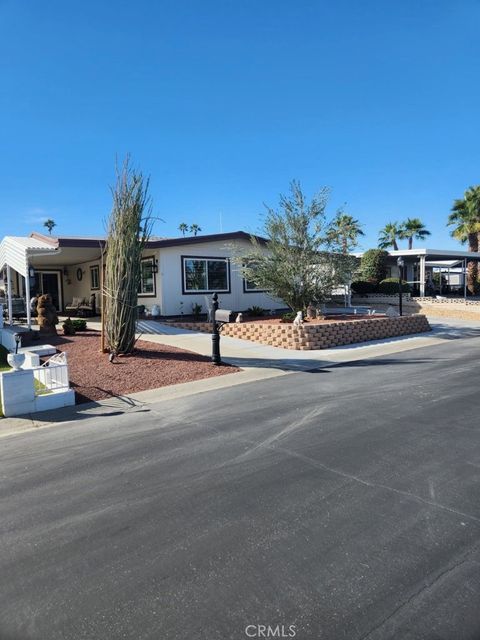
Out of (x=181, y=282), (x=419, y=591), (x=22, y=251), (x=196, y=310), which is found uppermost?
(x=22, y=251)

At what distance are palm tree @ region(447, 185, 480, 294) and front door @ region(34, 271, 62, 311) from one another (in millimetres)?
25570

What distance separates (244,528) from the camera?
3.17m

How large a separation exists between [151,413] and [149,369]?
269 centimetres

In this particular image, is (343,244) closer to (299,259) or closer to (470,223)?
(299,259)

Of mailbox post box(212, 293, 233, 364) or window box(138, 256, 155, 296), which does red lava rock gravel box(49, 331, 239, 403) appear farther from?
window box(138, 256, 155, 296)

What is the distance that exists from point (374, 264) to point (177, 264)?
43.9 ft

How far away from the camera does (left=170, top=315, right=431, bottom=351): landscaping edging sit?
39.7ft

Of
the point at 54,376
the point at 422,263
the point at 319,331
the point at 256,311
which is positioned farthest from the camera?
the point at 422,263

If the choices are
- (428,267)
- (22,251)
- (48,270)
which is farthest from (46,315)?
(428,267)

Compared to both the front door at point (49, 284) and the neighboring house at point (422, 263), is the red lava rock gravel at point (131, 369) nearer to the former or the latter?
the front door at point (49, 284)

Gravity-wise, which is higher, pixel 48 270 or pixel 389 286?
pixel 48 270

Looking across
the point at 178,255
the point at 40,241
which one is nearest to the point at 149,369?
the point at 178,255

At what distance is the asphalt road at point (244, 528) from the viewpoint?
2.33 metres

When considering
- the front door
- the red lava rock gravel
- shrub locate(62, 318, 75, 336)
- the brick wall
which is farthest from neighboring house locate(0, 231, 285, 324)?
the brick wall
